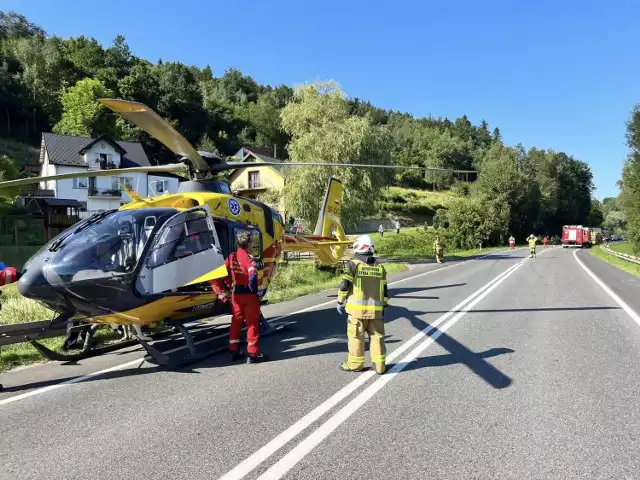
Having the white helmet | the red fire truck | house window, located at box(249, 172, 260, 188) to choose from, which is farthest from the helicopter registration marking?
the red fire truck

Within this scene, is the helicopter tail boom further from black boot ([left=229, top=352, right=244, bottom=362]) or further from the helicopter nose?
the helicopter nose

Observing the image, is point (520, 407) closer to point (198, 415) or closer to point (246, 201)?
point (198, 415)

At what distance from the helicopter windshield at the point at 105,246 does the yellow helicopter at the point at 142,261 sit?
0.5 inches

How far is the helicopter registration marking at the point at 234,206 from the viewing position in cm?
839

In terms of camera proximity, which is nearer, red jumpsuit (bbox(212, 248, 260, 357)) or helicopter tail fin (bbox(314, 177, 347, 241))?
red jumpsuit (bbox(212, 248, 260, 357))

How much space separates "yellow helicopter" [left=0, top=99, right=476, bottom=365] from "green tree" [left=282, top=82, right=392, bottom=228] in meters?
22.0

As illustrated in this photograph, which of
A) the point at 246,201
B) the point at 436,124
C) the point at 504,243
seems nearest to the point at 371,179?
the point at 246,201

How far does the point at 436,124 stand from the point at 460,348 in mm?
162120

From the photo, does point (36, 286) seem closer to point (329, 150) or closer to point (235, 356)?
point (235, 356)

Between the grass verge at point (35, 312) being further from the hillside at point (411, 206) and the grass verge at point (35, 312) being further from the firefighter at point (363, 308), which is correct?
the hillside at point (411, 206)

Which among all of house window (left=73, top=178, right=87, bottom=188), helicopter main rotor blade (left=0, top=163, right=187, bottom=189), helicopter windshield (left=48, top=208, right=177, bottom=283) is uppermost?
house window (left=73, top=178, right=87, bottom=188)

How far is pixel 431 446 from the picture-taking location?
152 inches

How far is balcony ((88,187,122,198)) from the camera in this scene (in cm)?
4591

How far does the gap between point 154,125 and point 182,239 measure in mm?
1648
